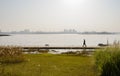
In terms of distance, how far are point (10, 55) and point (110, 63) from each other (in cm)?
891

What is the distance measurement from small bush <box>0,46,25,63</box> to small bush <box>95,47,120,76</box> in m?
7.38

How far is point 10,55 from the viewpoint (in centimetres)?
1764

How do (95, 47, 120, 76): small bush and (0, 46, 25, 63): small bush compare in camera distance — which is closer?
(95, 47, 120, 76): small bush

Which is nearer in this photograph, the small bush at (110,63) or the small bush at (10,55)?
the small bush at (110,63)

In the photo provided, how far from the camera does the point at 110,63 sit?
10539 mm

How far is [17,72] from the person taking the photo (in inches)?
491

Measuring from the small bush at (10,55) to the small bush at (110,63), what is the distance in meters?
7.38

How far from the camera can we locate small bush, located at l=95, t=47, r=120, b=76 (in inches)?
413

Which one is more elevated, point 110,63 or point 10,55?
point 110,63

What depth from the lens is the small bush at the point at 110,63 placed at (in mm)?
10500

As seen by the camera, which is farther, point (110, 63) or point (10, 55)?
point (10, 55)

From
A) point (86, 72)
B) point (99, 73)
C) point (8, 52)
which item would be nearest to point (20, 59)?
point (8, 52)

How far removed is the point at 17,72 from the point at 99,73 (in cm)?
393

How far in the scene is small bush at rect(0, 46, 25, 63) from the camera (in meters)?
17.1
